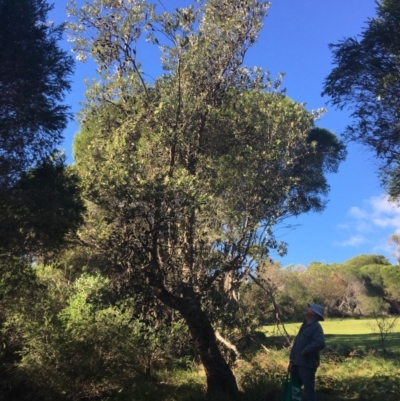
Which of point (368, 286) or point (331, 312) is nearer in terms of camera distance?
point (331, 312)

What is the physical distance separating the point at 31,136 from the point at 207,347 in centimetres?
488

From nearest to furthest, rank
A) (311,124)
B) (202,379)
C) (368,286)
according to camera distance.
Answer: (202,379), (311,124), (368,286)

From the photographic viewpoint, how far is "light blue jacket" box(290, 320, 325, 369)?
595cm

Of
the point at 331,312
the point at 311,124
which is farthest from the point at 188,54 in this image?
the point at 331,312

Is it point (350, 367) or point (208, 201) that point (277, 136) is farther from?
point (350, 367)

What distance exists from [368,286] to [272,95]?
147ft

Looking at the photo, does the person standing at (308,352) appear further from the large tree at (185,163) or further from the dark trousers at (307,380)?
the large tree at (185,163)

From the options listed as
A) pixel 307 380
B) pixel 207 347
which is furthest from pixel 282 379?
pixel 307 380

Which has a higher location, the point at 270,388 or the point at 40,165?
the point at 40,165

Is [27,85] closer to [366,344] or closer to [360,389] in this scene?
[360,389]

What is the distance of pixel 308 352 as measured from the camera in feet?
19.5

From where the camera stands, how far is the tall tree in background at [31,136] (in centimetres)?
712

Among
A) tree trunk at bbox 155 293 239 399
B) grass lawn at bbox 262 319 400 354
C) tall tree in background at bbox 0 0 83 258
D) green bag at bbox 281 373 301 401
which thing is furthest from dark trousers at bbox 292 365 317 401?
grass lawn at bbox 262 319 400 354

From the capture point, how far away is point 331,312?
47.2 meters
